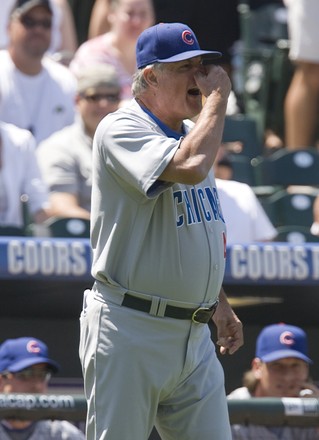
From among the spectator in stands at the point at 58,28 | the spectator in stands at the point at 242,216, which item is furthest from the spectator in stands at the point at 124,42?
the spectator in stands at the point at 242,216

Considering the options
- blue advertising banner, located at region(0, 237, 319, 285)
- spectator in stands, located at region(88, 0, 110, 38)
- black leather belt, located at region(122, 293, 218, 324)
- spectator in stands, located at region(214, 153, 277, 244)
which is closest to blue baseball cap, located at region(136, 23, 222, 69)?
black leather belt, located at region(122, 293, 218, 324)

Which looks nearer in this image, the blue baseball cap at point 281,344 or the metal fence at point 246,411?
the metal fence at point 246,411

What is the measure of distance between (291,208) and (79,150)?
1217mm

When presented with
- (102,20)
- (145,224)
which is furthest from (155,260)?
(102,20)

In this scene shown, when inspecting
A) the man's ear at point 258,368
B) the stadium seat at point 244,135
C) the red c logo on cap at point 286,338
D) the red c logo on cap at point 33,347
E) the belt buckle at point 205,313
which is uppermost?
the belt buckle at point 205,313

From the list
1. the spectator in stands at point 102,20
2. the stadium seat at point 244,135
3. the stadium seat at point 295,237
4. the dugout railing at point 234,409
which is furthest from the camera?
the spectator in stands at point 102,20

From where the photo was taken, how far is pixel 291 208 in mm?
6617

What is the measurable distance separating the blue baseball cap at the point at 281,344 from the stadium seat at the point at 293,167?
6.54ft

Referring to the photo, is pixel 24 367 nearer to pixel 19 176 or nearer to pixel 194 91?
pixel 19 176

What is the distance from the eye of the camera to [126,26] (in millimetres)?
7828

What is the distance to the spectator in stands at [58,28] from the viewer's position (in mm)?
7703

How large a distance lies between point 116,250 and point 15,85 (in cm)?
416

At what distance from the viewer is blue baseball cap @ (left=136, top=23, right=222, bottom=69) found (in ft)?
11.0

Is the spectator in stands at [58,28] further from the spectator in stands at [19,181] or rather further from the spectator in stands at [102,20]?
the spectator in stands at [19,181]
